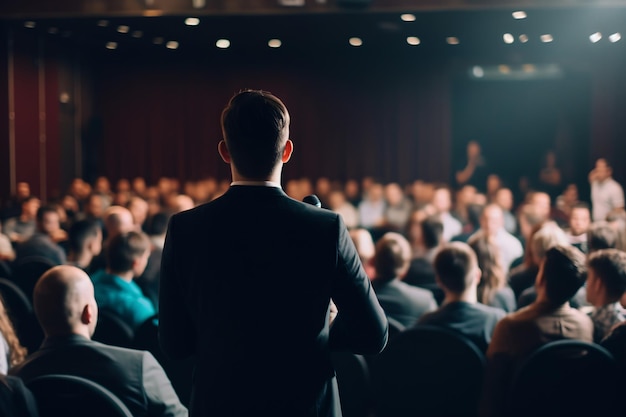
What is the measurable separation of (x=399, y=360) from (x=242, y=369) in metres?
2.02

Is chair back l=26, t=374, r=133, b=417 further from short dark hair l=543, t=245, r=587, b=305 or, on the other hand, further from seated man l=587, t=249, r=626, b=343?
seated man l=587, t=249, r=626, b=343

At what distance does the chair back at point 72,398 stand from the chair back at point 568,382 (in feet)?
5.36

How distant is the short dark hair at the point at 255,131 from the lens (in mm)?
1917

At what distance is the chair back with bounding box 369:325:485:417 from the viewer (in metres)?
3.77

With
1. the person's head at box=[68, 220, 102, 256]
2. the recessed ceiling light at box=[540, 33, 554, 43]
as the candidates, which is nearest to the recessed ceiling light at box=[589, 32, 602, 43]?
the recessed ceiling light at box=[540, 33, 554, 43]

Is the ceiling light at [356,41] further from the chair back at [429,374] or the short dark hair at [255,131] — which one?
the short dark hair at [255,131]

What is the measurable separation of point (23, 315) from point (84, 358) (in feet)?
7.82

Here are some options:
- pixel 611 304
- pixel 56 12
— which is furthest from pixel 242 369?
pixel 56 12

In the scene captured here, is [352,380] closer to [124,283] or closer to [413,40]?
[124,283]

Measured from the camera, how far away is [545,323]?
375 cm

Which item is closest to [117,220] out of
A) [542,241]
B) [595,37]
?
[542,241]

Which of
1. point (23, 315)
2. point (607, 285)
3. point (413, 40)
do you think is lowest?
point (23, 315)

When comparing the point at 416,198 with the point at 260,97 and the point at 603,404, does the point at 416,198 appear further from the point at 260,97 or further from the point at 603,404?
the point at 260,97

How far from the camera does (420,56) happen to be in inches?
724
